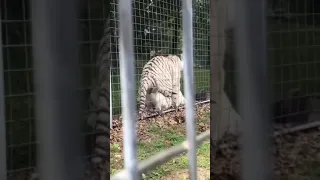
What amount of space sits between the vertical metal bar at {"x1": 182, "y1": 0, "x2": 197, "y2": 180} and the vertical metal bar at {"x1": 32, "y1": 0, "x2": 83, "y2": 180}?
132cm

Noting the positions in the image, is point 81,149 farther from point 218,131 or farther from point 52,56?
point 218,131

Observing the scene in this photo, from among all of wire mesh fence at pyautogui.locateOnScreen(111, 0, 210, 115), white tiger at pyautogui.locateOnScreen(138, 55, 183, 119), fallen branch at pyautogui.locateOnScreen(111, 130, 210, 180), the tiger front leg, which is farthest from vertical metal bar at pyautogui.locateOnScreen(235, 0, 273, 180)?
the tiger front leg

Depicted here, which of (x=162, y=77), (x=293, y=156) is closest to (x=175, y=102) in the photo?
(x=162, y=77)

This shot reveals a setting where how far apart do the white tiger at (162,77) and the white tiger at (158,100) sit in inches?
0.9

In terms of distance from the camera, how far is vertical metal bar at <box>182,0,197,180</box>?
5.10 feet

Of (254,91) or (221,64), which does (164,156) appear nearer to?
(221,64)

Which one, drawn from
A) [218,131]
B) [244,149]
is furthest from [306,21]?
[244,149]

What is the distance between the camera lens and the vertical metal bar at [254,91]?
0.79ft

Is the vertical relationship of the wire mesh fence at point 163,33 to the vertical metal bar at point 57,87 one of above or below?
above

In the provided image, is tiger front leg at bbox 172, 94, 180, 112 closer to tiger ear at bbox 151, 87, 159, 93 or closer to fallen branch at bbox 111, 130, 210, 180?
tiger ear at bbox 151, 87, 159, 93

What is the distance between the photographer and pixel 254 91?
0.81ft

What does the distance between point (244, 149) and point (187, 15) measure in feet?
4.40

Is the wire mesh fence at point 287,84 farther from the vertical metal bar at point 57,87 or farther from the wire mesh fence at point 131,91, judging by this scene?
the vertical metal bar at point 57,87

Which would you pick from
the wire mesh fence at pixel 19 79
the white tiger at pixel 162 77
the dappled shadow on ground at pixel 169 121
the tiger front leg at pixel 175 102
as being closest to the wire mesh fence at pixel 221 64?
the wire mesh fence at pixel 19 79
